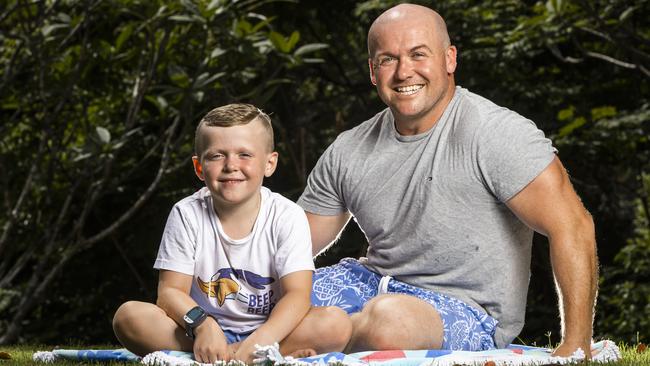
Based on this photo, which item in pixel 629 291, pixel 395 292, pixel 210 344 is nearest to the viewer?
pixel 210 344

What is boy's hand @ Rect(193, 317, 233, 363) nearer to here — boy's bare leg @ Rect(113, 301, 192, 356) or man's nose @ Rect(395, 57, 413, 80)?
boy's bare leg @ Rect(113, 301, 192, 356)

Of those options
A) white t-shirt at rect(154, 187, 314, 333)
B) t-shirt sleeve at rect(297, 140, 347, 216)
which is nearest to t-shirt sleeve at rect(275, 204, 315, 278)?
white t-shirt at rect(154, 187, 314, 333)

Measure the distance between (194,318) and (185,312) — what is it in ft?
0.24

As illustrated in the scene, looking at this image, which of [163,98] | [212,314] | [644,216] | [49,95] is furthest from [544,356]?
[644,216]

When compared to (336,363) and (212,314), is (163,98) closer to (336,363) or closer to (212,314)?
(212,314)

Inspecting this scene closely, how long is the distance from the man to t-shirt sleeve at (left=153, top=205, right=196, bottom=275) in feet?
1.80

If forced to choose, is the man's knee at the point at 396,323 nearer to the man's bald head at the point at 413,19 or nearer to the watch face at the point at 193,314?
the watch face at the point at 193,314

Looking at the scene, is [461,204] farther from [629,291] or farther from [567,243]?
[629,291]

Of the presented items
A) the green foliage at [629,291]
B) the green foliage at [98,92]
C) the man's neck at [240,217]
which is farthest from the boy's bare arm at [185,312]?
the green foliage at [629,291]

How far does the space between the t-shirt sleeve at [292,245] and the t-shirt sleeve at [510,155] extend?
0.61 metres

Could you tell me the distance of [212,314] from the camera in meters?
3.16

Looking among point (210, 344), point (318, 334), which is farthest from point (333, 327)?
point (210, 344)

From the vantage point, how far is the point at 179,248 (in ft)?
10.2

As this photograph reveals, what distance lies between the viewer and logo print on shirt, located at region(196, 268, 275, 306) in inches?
121
